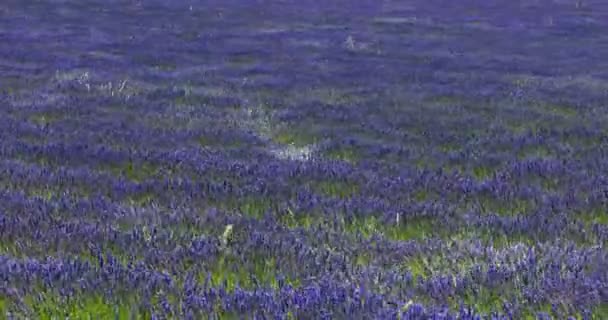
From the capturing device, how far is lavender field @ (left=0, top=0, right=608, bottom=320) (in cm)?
395

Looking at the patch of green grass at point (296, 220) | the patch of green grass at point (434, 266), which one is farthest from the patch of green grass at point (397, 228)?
the patch of green grass at point (434, 266)

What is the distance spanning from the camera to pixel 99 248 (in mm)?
4805

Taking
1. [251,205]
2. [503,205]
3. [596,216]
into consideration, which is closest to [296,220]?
[251,205]

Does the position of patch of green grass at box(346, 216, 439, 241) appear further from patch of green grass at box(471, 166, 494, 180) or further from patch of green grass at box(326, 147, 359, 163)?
patch of green grass at box(326, 147, 359, 163)

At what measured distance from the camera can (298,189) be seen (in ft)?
22.5

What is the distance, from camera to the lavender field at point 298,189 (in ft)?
13.0

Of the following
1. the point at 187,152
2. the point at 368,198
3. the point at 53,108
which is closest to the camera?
the point at 368,198

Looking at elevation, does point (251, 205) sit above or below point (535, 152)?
above

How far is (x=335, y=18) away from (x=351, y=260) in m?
28.6

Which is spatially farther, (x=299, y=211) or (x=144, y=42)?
(x=144, y=42)

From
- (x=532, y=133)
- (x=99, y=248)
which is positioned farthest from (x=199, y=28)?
(x=99, y=248)

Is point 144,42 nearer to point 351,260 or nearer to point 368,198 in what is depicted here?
point 368,198

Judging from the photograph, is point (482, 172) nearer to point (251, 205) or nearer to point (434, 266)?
point (251, 205)

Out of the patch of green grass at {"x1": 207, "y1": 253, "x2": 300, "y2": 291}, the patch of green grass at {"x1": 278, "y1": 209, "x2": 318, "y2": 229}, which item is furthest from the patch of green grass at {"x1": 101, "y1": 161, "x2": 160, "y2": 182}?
the patch of green grass at {"x1": 207, "y1": 253, "x2": 300, "y2": 291}
